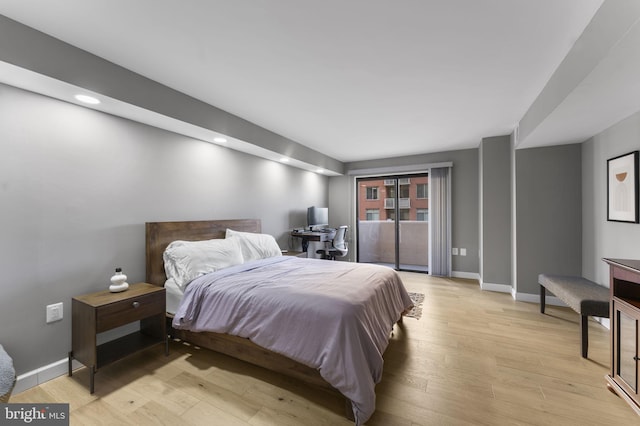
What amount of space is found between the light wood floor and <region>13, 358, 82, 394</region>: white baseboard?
0.05 m

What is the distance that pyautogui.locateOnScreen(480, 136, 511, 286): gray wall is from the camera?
3988mm

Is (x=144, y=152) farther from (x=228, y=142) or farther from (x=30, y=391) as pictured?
(x=30, y=391)

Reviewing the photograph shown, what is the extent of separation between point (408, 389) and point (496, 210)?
3.31 meters

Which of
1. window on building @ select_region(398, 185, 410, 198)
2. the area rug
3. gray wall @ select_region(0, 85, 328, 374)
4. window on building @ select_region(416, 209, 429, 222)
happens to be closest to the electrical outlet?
gray wall @ select_region(0, 85, 328, 374)

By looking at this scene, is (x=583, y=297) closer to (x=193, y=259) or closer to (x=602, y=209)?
(x=602, y=209)

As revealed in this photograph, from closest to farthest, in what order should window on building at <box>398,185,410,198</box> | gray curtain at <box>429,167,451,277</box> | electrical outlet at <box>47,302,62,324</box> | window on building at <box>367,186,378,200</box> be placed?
1. electrical outlet at <box>47,302,62,324</box>
2. gray curtain at <box>429,167,451,277</box>
3. window on building at <box>398,185,410,198</box>
4. window on building at <box>367,186,378,200</box>

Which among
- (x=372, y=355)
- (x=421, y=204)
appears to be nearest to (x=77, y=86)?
(x=372, y=355)

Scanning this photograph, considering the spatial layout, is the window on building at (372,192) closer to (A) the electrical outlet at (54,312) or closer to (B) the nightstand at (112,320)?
(B) the nightstand at (112,320)

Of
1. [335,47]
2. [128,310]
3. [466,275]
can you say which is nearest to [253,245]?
[128,310]

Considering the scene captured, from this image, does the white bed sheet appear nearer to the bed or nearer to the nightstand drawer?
the bed

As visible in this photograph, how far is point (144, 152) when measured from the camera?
2621 mm

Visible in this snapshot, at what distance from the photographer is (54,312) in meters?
2.00

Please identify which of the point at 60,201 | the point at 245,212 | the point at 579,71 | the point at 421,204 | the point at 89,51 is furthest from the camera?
the point at 421,204

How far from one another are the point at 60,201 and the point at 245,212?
2.03 meters
